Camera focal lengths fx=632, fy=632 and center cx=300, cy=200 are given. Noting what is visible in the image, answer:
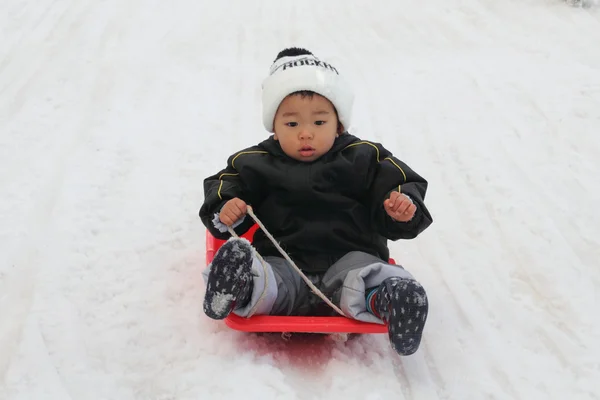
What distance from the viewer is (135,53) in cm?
396

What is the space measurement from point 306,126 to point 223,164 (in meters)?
1.04

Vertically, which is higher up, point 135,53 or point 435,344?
point 435,344

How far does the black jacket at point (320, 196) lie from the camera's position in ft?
6.17

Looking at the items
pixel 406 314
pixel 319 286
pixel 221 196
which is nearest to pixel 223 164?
pixel 221 196

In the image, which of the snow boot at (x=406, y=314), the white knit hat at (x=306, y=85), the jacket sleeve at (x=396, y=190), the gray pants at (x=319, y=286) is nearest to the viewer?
the snow boot at (x=406, y=314)

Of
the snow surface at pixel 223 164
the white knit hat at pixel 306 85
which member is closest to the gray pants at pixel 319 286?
the snow surface at pixel 223 164

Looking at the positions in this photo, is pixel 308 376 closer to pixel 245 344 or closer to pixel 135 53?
pixel 245 344

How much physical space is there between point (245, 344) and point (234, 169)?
Result: 548 mm

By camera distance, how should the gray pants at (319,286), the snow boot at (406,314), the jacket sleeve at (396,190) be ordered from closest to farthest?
the snow boot at (406,314) < the gray pants at (319,286) < the jacket sleeve at (396,190)

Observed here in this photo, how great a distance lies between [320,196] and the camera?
188 cm

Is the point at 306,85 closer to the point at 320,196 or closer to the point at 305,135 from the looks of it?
the point at 305,135

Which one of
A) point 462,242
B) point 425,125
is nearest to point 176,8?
point 425,125

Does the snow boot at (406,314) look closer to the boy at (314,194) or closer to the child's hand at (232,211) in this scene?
the boy at (314,194)

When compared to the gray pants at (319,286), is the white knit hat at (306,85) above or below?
above
